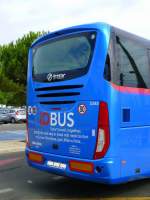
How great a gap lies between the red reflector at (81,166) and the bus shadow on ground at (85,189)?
0.81 meters

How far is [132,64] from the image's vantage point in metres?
7.88

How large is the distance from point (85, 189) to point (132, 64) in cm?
270

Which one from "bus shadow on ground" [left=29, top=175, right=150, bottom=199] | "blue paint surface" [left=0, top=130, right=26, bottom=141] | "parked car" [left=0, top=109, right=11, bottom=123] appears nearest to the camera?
"bus shadow on ground" [left=29, top=175, right=150, bottom=199]

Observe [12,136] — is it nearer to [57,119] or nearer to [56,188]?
[56,188]

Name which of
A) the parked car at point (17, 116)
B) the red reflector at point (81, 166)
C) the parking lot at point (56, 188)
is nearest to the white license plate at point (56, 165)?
the red reflector at point (81, 166)

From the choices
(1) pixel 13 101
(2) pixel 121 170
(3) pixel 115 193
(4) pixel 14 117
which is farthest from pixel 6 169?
(1) pixel 13 101

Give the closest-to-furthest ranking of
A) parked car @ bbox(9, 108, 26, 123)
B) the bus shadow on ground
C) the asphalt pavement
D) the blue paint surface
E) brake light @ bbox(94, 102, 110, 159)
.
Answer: brake light @ bbox(94, 102, 110, 159), the asphalt pavement, the bus shadow on ground, the blue paint surface, parked car @ bbox(9, 108, 26, 123)

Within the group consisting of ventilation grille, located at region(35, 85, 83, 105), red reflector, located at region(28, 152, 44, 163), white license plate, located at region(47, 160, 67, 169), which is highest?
ventilation grille, located at region(35, 85, 83, 105)

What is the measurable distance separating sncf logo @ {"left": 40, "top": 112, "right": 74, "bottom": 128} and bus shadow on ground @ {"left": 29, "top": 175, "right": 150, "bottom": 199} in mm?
1364

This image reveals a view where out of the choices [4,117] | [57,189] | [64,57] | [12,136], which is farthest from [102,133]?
[4,117]

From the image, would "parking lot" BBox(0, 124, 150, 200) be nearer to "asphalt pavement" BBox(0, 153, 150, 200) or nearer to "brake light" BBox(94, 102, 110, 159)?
"asphalt pavement" BBox(0, 153, 150, 200)

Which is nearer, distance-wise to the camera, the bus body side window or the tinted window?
the bus body side window

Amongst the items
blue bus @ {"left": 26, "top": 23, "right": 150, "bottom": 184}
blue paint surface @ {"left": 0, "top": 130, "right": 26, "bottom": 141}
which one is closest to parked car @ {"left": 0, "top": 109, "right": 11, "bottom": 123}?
blue paint surface @ {"left": 0, "top": 130, "right": 26, "bottom": 141}

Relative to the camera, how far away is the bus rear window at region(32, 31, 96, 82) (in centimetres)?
765
